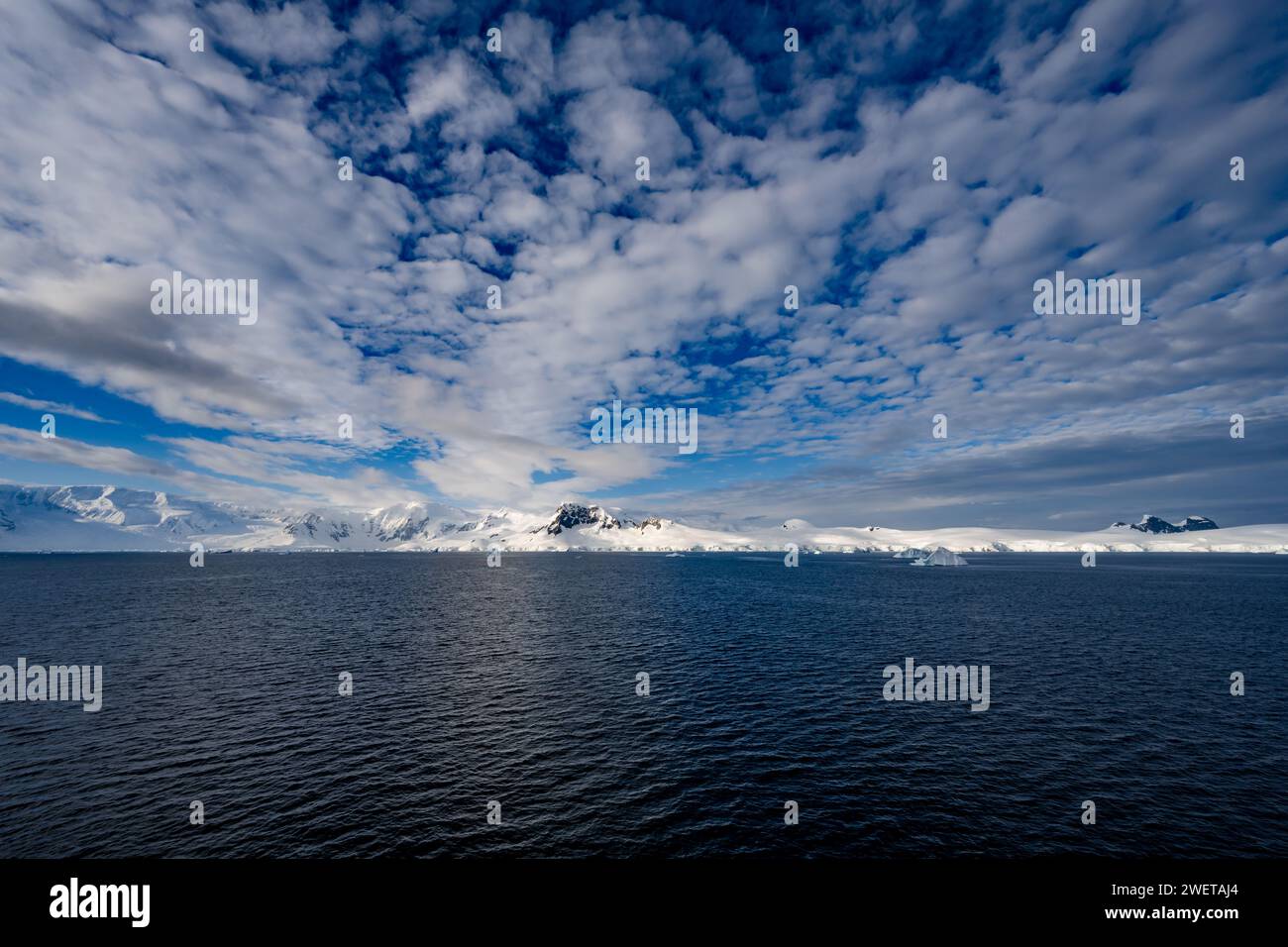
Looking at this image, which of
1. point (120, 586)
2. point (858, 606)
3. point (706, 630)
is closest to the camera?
point (706, 630)

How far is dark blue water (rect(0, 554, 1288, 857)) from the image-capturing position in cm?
3178

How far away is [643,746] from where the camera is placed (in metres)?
44.0

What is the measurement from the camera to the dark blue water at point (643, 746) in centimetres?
3178

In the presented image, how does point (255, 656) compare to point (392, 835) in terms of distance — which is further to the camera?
point (255, 656)
